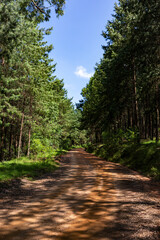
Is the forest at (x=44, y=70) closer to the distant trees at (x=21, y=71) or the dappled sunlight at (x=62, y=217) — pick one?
the distant trees at (x=21, y=71)

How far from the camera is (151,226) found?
3961mm

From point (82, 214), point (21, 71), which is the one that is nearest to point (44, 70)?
point (21, 71)

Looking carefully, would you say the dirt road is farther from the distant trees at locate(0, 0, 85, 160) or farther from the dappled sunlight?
the distant trees at locate(0, 0, 85, 160)

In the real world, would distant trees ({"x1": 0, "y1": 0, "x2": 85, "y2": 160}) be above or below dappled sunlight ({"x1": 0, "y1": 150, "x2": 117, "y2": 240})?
above

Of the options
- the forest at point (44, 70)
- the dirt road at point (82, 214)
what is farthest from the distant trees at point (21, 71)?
the dirt road at point (82, 214)

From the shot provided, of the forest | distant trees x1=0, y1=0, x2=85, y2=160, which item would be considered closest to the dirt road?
the forest

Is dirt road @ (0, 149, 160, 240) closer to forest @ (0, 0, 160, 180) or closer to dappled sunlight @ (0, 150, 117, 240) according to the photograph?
Result: dappled sunlight @ (0, 150, 117, 240)

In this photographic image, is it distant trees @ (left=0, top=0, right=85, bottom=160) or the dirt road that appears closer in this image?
the dirt road

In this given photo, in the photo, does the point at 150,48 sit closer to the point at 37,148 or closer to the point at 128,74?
the point at 128,74

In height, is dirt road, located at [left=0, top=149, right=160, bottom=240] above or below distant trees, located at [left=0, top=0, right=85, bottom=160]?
below

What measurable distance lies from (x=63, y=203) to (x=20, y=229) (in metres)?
2.02

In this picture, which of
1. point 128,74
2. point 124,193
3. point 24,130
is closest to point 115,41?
point 128,74

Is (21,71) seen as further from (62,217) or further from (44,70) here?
(62,217)

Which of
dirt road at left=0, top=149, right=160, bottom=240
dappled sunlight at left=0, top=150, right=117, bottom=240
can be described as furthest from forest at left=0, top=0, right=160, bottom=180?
dappled sunlight at left=0, top=150, right=117, bottom=240
